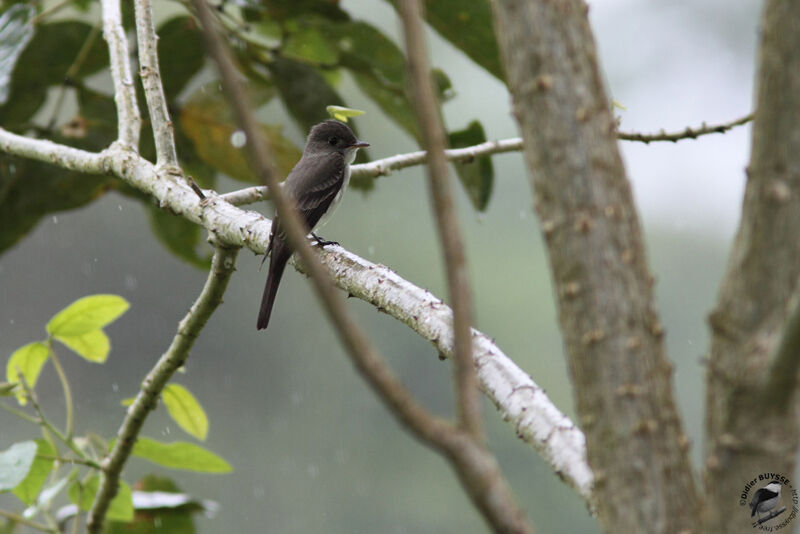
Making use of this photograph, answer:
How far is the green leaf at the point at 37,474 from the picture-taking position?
208cm

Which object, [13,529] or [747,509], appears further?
[13,529]

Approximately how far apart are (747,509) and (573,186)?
0.93ft

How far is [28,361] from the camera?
215 cm

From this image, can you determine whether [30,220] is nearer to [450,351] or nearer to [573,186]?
[450,351]

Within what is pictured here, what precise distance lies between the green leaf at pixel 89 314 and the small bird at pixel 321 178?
0.85 m

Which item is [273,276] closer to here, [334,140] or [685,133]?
[334,140]

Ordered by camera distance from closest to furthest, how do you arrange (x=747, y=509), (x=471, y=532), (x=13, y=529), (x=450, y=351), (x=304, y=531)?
1. (x=747, y=509)
2. (x=450, y=351)
3. (x=13, y=529)
4. (x=471, y=532)
5. (x=304, y=531)

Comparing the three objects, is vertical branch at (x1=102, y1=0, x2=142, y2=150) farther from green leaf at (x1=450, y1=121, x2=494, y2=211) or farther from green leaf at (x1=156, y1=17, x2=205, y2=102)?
green leaf at (x1=450, y1=121, x2=494, y2=211)

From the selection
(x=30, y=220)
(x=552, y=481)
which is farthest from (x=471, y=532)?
(x=30, y=220)

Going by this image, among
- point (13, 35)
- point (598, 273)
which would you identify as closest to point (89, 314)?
point (13, 35)

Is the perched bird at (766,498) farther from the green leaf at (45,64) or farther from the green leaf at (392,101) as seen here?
the green leaf at (45,64)

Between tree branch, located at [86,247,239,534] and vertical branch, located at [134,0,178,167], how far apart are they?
345 mm

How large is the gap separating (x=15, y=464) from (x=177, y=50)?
1.68 meters

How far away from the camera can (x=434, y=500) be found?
56.1 ft
